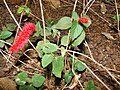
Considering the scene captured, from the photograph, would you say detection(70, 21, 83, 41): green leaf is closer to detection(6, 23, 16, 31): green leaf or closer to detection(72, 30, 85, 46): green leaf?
detection(72, 30, 85, 46): green leaf

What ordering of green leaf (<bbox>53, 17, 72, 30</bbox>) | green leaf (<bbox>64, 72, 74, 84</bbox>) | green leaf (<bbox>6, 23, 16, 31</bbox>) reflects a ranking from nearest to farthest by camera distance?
green leaf (<bbox>53, 17, 72, 30</bbox>) < green leaf (<bbox>64, 72, 74, 84</bbox>) < green leaf (<bbox>6, 23, 16, 31</bbox>)

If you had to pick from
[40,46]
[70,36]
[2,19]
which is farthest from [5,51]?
[70,36]

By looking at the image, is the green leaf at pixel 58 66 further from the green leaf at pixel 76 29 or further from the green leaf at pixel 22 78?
the green leaf at pixel 22 78

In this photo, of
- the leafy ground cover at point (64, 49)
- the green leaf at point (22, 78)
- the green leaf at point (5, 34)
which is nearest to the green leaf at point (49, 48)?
the leafy ground cover at point (64, 49)

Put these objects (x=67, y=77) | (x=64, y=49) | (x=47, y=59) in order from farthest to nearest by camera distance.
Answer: (x=67, y=77)
(x=64, y=49)
(x=47, y=59)

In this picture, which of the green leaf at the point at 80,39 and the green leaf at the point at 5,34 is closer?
the green leaf at the point at 80,39

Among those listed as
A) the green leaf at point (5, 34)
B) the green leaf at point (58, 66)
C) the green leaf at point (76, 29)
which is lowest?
the green leaf at point (58, 66)

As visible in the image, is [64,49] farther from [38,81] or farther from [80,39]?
[38,81]

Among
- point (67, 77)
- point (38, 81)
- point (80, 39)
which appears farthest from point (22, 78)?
point (80, 39)

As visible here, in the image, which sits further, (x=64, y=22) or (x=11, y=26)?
(x=11, y=26)

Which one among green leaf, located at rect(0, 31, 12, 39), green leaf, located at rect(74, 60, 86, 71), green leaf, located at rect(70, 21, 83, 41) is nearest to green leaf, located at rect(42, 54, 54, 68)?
green leaf, located at rect(70, 21, 83, 41)

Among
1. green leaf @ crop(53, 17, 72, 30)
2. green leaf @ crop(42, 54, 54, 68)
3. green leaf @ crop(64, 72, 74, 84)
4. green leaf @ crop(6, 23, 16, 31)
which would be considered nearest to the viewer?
green leaf @ crop(42, 54, 54, 68)
